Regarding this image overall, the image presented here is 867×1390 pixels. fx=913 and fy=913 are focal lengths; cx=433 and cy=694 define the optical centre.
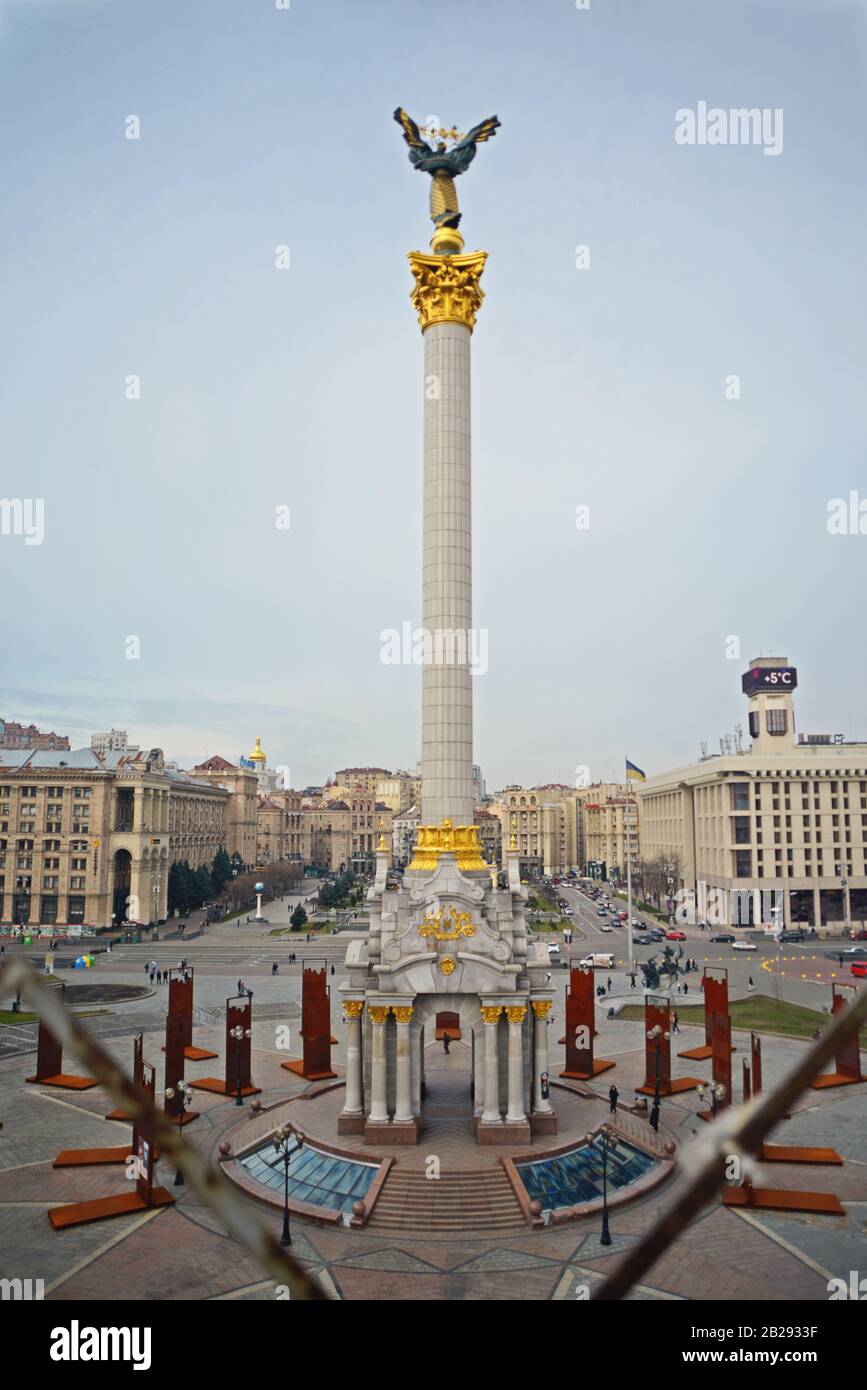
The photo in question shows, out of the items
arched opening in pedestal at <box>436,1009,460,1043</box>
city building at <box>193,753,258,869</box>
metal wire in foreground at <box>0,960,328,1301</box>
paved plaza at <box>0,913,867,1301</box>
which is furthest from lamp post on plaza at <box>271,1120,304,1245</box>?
city building at <box>193,753,258,869</box>

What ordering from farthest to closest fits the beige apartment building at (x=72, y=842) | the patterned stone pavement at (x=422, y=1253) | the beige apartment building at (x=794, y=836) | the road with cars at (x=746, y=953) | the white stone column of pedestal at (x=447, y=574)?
1. the beige apartment building at (x=794, y=836)
2. the beige apartment building at (x=72, y=842)
3. the road with cars at (x=746, y=953)
4. the white stone column of pedestal at (x=447, y=574)
5. the patterned stone pavement at (x=422, y=1253)

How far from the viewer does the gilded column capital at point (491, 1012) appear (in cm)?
3266

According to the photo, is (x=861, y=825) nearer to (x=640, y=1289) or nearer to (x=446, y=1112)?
(x=446, y=1112)

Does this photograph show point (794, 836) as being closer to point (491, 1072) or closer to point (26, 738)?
point (491, 1072)

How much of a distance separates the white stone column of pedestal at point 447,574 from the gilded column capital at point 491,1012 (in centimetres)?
764

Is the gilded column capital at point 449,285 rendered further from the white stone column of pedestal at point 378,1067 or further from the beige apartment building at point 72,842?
the beige apartment building at point 72,842

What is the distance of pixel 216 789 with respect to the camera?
14475 centimetres

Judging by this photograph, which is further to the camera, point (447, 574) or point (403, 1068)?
point (447, 574)

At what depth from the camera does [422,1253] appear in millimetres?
25891

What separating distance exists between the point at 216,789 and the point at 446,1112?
114 metres

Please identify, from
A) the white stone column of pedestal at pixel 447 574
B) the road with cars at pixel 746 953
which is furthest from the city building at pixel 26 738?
the white stone column of pedestal at pixel 447 574

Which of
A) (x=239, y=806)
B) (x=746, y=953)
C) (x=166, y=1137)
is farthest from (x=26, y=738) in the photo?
(x=166, y=1137)

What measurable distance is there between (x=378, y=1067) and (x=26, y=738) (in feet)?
393

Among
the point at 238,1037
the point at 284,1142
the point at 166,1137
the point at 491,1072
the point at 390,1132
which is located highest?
the point at 166,1137
